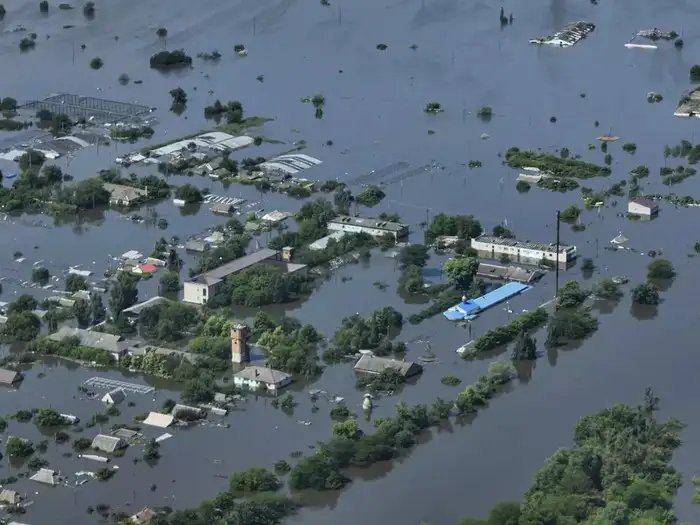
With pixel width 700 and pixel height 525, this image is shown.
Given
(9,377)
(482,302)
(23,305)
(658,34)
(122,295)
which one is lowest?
(658,34)

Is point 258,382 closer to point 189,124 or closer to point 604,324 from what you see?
point 604,324

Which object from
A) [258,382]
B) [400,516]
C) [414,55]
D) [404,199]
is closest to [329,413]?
[258,382]

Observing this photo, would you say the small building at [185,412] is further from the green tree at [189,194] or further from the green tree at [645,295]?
the green tree at [189,194]

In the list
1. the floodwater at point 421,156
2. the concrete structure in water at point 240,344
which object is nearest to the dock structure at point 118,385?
the floodwater at point 421,156

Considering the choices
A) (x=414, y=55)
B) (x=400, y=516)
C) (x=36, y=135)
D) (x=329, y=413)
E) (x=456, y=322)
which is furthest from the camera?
(x=414, y=55)

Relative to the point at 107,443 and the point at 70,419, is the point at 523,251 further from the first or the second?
the point at 107,443

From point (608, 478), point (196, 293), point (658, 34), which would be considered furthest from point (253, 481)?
point (658, 34)
